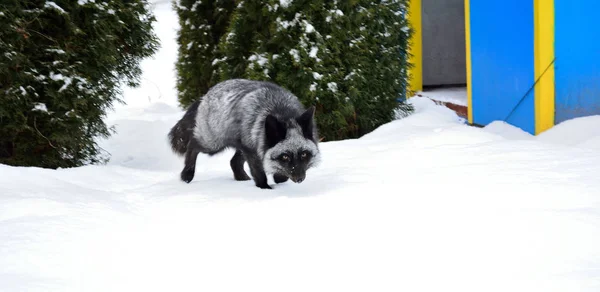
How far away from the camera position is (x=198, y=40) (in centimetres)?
1064

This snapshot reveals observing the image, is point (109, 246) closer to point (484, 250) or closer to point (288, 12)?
point (484, 250)

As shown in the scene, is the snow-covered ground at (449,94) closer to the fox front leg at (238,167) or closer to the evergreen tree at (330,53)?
the evergreen tree at (330,53)

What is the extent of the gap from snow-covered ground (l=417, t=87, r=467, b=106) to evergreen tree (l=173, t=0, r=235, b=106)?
3461 millimetres

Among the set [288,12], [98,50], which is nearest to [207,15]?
[288,12]

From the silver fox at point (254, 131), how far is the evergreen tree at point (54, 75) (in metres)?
1.33

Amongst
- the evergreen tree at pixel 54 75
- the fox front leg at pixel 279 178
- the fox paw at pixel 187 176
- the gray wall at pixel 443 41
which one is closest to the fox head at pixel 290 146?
the fox front leg at pixel 279 178

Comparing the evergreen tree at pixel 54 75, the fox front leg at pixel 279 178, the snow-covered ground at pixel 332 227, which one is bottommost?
the snow-covered ground at pixel 332 227

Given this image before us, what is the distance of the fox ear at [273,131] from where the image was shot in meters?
4.79

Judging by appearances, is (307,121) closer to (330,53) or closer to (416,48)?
(330,53)

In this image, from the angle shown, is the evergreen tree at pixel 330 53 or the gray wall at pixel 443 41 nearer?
the evergreen tree at pixel 330 53

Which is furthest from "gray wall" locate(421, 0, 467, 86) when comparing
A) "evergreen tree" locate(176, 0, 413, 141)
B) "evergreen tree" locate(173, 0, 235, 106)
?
"evergreen tree" locate(173, 0, 235, 106)

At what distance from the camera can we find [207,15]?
1060cm

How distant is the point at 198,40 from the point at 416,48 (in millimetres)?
3650

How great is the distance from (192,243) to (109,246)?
0.45 metres
